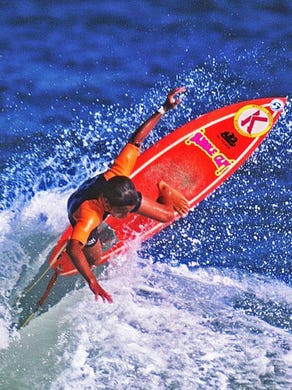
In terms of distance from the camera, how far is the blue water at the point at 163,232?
20.5ft

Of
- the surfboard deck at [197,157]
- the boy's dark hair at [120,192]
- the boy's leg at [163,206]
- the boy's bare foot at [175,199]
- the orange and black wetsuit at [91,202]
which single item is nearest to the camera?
the boy's dark hair at [120,192]

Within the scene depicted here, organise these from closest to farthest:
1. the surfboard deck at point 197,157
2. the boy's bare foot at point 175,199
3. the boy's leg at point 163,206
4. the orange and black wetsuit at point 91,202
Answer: the orange and black wetsuit at point 91,202 → the boy's leg at point 163,206 → the boy's bare foot at point 175,199 → the surfboard deck at point 197,157

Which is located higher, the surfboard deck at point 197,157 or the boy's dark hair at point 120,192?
the boy's dark hair at point 120,192

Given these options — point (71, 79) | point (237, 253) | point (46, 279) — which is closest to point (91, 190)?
point (46, 279)

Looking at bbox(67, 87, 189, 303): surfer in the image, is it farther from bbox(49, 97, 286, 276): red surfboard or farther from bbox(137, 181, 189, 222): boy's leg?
bbox(49, 97, 286, 276): red surfboard

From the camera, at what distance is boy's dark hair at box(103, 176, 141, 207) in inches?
222

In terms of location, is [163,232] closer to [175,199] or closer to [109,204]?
[175,199]

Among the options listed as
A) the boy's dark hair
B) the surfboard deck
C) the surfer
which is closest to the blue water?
the surfboard deck

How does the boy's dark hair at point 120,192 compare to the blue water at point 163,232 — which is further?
the blue water at point 163,232

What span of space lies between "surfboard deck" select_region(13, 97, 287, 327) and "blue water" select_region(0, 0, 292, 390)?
27 centimetres

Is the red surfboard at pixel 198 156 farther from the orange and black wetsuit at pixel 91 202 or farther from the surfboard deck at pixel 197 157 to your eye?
the orange and black wetsuit at pixel 91 202

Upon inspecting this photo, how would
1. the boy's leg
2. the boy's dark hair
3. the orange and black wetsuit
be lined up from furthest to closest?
the boy's leg, the orange and black wetsuit, the boy's dark hair

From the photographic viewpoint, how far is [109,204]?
5.70m

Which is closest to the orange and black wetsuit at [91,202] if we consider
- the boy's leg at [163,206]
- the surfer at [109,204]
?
the surfer at [109,204]
